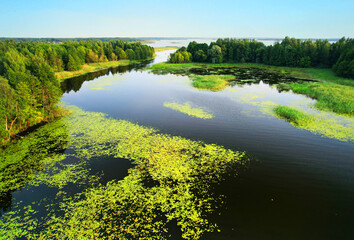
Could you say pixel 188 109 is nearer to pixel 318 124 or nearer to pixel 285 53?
pixel 318 124

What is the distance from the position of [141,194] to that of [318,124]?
2478cm

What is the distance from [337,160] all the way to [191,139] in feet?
46.6

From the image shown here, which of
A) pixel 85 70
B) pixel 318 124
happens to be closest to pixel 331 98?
pixel 318 124

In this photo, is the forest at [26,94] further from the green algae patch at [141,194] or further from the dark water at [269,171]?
the dark water at [269,171]

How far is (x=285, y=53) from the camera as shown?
274 ft

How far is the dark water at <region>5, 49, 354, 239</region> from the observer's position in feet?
39.4

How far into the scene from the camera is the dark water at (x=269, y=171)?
12.0m

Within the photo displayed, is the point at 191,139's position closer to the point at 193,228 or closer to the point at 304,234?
the point at 193,228

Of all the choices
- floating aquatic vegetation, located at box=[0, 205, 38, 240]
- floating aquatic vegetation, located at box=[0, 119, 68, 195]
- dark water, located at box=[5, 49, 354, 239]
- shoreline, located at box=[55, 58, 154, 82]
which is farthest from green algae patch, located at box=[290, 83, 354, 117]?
shoreline, located at box=[55, 58, 154, 82]

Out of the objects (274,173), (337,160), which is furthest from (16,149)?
(337,160)

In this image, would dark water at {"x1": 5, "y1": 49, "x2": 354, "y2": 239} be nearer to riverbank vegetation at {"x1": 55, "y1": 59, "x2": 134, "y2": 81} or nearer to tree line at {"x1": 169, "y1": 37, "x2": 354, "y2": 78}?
riverbank vegetation at {"x1": 55, "y1": 59, "x2": 134, "y2": 81}

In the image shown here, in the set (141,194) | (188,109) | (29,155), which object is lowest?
(141,194)

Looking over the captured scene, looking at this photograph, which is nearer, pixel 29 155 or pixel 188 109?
pixel 29 155

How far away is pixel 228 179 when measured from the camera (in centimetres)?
1594
